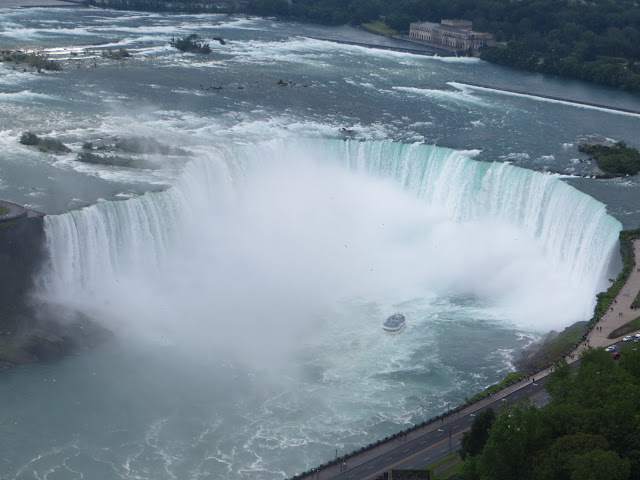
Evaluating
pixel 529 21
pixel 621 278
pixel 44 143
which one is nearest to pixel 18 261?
pixel 44 143

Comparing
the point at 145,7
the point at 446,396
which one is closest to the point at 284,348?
the point at 446,396

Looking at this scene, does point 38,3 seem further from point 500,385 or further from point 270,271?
point 500,385

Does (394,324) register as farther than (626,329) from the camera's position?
Yes

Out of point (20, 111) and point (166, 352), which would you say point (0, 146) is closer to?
point (20, 111)

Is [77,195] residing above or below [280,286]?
above

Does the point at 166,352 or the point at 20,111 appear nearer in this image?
the point at 166,352

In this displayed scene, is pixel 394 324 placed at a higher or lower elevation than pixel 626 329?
lower
